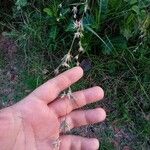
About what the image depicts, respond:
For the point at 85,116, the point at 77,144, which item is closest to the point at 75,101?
the point at 85,116

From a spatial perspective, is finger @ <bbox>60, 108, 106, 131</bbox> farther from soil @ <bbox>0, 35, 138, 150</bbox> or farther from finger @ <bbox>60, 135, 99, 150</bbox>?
soil @ <bbox>0, 35, 138, 150</bbox>

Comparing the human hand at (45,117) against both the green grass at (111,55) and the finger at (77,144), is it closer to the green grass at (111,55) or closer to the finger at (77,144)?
the finger at (77,144)

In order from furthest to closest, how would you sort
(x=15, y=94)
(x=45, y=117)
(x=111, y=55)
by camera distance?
(x=15, y=94)
(x=111, y=55)
(x=45, y=117)

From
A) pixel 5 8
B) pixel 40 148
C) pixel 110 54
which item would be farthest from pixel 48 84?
pixel 5 8

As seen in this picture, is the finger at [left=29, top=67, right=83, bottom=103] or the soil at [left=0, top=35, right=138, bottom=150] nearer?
the finger at [left=29, top=67, right=83, bottom=103]

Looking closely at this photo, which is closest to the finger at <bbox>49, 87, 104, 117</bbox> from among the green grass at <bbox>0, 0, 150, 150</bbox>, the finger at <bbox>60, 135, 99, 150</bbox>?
the finger at <bbox>60, 135, 99, 150</bbox>

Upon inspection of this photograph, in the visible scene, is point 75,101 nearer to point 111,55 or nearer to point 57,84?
point 57,84

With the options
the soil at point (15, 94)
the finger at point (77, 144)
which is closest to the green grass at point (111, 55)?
the soil at point (15, 94)
